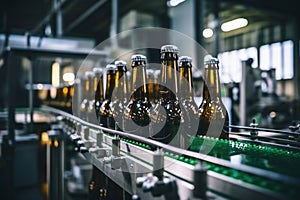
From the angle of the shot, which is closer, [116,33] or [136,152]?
[136,152]

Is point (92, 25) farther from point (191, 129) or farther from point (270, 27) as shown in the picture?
point (191, 129)

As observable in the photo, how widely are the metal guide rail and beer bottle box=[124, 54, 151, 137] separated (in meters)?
0.06

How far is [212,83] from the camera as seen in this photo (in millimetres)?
667

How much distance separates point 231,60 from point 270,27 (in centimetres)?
135

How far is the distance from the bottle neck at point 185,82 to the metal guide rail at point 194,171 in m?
0.11

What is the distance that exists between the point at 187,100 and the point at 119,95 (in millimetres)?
235

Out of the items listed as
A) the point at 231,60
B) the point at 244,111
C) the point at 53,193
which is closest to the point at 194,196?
→ the point at 53,193

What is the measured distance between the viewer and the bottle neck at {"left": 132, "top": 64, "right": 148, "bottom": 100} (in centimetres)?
70

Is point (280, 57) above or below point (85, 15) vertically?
below

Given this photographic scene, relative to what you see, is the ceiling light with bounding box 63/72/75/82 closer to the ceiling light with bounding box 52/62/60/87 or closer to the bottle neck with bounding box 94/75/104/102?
the ceiling light with bounding box 52/62/60/87

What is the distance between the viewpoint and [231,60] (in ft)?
18.6

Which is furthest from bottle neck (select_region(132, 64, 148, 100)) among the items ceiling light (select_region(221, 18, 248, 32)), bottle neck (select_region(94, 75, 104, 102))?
ceiling light (select_region(221, 18, 248, 32))

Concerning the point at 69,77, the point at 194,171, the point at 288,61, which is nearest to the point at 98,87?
the point at 194,171

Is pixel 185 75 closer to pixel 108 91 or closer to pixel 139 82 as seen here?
pixel 139 82
